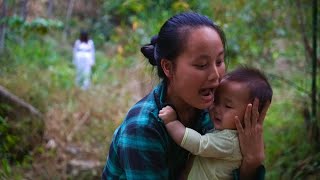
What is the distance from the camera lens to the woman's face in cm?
149

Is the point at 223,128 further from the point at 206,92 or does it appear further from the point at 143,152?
the point at 143,152

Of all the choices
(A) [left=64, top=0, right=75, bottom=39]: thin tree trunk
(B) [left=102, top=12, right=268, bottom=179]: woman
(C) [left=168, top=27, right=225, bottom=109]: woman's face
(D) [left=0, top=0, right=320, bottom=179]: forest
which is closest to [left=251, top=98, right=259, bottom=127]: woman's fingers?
(B) [left=102, top=12, right=268, bottom=179]: woman

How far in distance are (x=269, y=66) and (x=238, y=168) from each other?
4893mm

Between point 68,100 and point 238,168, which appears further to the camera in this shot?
point 68,100

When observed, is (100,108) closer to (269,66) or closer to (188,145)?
(269,66)

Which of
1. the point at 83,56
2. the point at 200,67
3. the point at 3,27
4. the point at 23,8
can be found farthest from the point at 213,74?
the point at 83,56

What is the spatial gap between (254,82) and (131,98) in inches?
204

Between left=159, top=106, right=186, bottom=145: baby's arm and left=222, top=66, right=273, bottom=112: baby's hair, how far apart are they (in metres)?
0.22

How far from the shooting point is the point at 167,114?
153 cm

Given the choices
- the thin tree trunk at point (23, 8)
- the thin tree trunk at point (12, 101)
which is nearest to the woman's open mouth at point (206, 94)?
the thin tree trunk at point (12, 101)

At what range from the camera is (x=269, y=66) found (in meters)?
6.34

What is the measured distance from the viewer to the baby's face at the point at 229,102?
1.58m

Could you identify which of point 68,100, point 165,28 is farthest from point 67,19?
point 165,28

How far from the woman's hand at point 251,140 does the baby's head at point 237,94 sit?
25 mm
